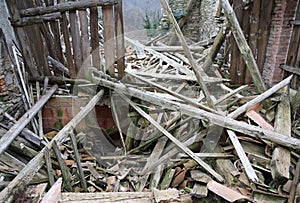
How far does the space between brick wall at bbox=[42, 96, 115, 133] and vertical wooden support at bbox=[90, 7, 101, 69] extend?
1.82 ft

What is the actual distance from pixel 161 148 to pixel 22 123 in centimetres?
171

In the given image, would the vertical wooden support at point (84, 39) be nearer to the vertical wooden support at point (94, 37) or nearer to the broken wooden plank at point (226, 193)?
the vertical wooden support at point (94, 37)

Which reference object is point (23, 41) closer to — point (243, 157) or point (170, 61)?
point (170, 61)

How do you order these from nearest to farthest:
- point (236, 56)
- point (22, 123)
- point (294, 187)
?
point (294, 187)
point (22, 123)
point (236, 56)

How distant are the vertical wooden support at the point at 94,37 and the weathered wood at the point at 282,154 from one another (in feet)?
8.06

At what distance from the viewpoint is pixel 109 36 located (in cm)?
315

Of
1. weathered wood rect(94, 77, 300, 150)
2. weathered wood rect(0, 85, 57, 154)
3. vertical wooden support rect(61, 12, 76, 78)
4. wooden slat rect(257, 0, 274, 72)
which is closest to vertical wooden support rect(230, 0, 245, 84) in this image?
wooden slat rect(257, 0, 274, 72)

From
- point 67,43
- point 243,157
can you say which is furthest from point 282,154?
point 67,43

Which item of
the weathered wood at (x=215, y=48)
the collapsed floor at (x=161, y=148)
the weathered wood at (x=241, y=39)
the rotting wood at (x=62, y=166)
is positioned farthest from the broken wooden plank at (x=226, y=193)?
the weathered wood at (x=215, y=48)

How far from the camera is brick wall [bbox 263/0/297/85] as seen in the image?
340 cm

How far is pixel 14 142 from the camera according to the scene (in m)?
2.57

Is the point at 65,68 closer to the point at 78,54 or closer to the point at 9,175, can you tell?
the point at 78,54

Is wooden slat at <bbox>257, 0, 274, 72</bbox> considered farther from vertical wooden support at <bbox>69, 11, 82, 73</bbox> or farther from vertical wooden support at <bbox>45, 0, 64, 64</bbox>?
vertical wooden support at <bbox>45, 0, 64, 64</bbox>

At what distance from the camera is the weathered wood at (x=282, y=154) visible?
80.7 inches
